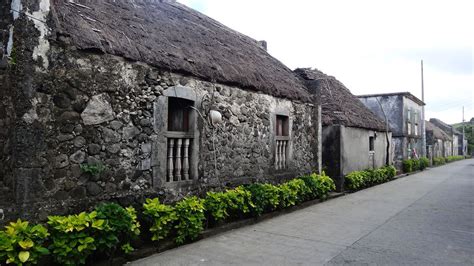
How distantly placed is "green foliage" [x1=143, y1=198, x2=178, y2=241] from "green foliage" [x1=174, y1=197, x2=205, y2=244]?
148mm

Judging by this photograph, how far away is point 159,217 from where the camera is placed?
5.36m

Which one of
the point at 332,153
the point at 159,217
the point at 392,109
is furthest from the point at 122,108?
the point at 392,109

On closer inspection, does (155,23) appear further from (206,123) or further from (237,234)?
(237,234)

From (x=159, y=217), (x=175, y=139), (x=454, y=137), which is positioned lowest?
(x=159, y=217)

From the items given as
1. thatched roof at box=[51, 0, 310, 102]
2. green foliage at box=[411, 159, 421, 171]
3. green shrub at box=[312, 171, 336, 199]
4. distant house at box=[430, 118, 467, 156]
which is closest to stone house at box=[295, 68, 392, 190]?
green shrub at box=[312, 171, 336, 199]

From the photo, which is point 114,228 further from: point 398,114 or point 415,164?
point 398,114

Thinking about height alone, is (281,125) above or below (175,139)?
above

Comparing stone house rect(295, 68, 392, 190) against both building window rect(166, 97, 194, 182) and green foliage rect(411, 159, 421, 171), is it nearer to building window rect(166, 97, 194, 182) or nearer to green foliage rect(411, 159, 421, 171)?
building window rect(166, 97, 194, 182)

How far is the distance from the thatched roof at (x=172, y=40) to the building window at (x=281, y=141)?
73 centimetres

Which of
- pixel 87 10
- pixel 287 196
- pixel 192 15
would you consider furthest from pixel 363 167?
pixel 87 10

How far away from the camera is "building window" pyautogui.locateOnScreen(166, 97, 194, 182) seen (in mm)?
6324

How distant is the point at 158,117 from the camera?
234 inches

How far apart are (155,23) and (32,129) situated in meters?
3.81

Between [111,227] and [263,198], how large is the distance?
3844mm
